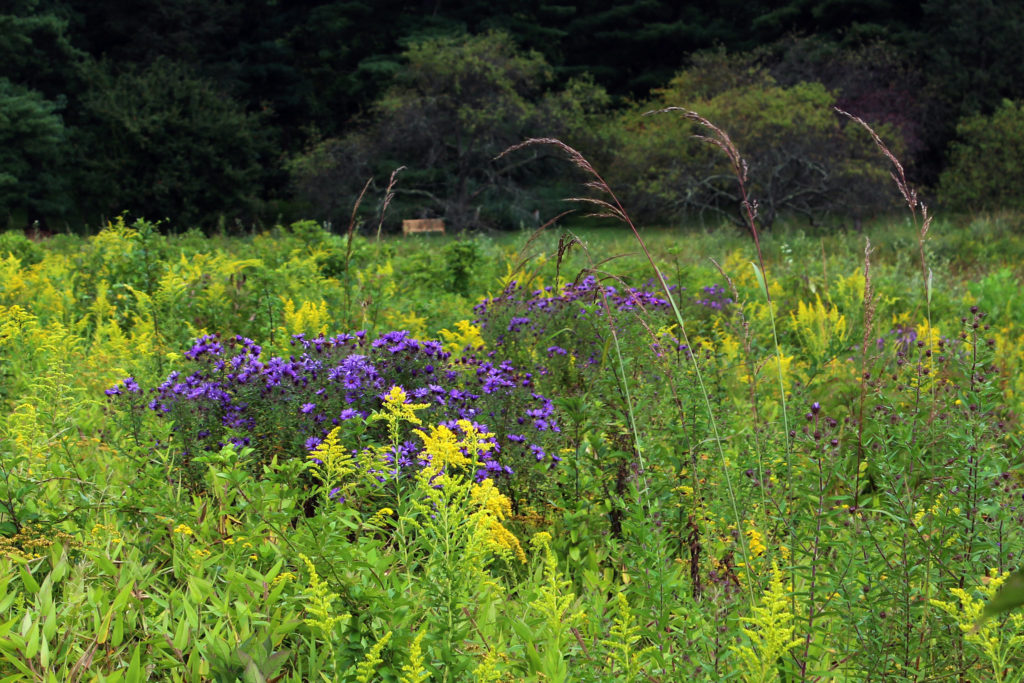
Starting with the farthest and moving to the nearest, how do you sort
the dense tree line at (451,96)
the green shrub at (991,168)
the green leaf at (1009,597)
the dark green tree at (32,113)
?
the dark green tree at (32,113) → the dense tree line at (451,96) → the green shrub at (991,168) → the green leaf at (1009,597)

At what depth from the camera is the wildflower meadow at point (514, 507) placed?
1.85 metres

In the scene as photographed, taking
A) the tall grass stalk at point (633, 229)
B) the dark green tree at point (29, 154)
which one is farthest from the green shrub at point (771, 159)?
the tall grass stalk at point (633, 229)

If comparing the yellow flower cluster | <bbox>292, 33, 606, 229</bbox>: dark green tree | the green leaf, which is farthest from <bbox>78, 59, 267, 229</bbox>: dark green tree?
the green leaf

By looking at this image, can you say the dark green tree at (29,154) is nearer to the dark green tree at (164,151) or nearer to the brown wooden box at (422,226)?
the dark green tree at (164,151)

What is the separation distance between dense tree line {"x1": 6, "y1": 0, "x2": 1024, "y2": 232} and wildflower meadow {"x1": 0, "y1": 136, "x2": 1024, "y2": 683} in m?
16.7

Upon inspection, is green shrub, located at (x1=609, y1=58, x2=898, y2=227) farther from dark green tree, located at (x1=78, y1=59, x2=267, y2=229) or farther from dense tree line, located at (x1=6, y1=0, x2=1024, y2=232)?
dark green tree, located at (x1=78, y1=59, x2=267, y2=229)

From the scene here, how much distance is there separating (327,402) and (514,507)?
79cm

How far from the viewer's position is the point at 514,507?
3.10m

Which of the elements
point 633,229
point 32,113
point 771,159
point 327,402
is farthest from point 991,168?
point 32,113

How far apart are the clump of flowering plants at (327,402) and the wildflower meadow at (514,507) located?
14mm

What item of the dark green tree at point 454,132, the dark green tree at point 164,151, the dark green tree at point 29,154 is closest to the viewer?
the dark green tree at point 454,132

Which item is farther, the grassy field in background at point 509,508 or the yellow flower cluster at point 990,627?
the grassy field in background at point 509,508

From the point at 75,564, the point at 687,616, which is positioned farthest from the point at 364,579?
the point at 75,564

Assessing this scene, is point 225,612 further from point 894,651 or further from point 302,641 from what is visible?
point 894,651
